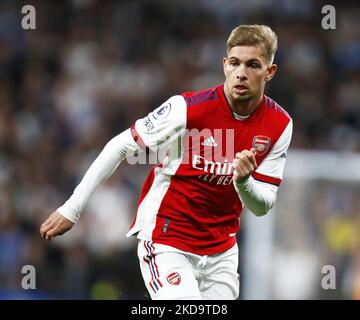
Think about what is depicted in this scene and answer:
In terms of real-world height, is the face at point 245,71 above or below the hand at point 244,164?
above

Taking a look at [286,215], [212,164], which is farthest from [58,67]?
[212,164]

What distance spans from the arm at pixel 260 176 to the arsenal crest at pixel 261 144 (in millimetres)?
35

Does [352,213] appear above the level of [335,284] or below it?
above

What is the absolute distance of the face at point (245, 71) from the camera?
16.1ft

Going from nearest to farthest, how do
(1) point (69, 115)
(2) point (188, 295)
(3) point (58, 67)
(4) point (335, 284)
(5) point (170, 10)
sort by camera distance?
(2) point (188, 295) → (4) point (335, 284) → (1) point (69, 115) → (3) point (58, 67) → (5) point (170, 10)

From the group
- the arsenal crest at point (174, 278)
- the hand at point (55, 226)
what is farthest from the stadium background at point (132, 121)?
the arsenal crest at point (174, 278)

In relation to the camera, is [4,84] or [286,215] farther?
[4,84]

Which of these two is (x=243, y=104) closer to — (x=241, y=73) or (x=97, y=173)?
(x=241, y=73)

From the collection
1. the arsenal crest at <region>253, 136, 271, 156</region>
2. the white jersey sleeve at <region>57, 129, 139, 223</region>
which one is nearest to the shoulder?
the arsenal crest at <region>253, 136, 271, 156</region>

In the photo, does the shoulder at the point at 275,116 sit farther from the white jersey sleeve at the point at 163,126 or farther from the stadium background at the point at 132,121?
the stadium background at the point at 132,121

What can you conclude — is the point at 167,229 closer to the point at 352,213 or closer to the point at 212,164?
the point at 212,164

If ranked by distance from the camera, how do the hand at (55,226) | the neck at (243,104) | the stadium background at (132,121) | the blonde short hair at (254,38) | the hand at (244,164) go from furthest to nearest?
the stadium background at (132,121), the neck at (243,104), the blonde short hair at (254,38), the hand at (55,226), the hand at (244,164)

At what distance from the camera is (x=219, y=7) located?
44.9 ft

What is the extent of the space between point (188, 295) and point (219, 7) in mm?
9447
